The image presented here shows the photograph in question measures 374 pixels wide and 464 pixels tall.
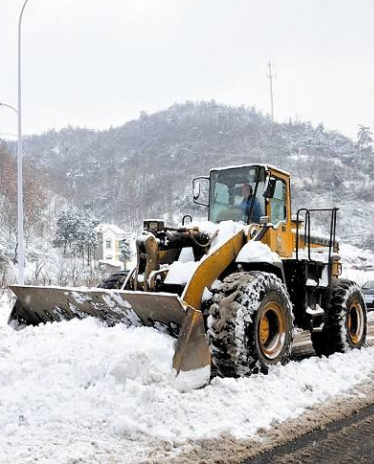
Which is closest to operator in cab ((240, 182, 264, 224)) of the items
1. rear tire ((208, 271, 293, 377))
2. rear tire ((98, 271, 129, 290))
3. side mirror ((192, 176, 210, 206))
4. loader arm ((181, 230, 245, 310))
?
side mirror ((192, 176, 210, 206))

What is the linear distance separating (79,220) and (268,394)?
51.0 meters

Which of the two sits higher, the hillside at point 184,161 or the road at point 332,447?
the hillside at point 184,161

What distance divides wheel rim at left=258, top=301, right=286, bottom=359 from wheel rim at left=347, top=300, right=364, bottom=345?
8.18 ft

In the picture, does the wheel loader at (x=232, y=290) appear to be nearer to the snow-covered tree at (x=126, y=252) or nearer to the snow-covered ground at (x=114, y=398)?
the snow-covered ground at (x=114, y=398)

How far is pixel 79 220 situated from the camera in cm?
5500

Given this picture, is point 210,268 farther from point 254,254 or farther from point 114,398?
point 114,398

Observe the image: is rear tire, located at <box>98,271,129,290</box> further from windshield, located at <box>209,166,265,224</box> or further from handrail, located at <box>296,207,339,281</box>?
handrail, located at <box>296,207,339,281</box>

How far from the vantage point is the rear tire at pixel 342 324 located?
8.21 m

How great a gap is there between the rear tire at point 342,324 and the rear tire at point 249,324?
1698 millimetres

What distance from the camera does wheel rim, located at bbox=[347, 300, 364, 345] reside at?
8.84m

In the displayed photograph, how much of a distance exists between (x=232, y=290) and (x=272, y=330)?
1022mm

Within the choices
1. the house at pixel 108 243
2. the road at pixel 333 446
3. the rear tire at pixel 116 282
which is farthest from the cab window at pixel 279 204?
the house at pixel 108 243

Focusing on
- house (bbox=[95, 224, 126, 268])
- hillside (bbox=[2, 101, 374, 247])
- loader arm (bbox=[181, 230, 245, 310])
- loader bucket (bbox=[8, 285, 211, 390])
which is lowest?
house (bbox=[95, 224, 126, 268])

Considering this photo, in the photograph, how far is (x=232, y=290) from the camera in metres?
6.18
